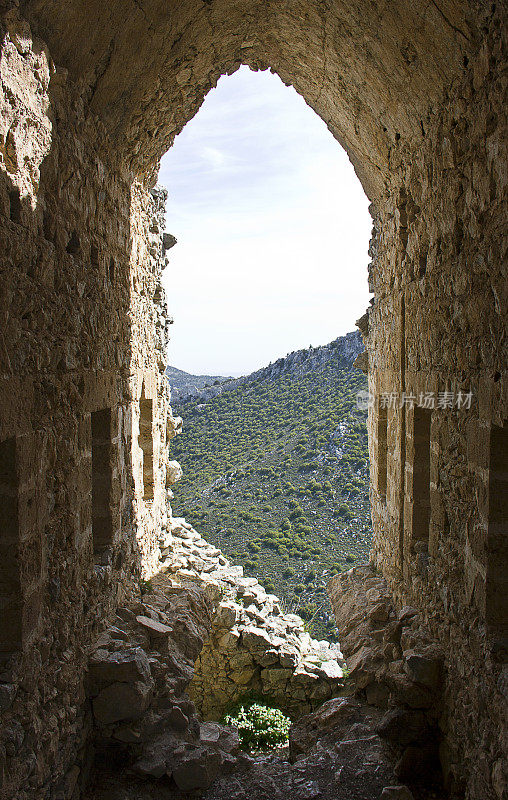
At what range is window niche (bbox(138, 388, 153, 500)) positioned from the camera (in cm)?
695

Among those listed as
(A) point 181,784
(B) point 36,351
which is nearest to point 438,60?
(B) point 36,351

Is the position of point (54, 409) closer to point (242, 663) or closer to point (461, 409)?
point (461, 409)

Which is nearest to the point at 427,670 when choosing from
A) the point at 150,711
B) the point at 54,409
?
the point at 150,711

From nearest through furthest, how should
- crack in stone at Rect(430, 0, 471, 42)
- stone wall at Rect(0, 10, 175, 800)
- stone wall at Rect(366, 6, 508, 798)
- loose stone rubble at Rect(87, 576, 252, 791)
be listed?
stone wall at Rect(0, 10, 175, 800)
stone wall at Rect(366, 6, 508, 798)
crack in stone at Rect(430, 0, 471, 42)
loose stone rubble at Rect(87, 576, 252, 791)

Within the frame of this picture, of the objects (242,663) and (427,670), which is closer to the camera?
(427,670)

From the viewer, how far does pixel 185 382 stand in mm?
31234

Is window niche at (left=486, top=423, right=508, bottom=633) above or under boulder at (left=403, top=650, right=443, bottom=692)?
above

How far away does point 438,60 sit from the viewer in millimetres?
3711

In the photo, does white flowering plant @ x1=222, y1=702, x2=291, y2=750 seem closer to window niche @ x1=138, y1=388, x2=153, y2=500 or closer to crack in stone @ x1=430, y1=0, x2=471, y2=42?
window niche @ x1=138, y1=388, x2=153, y2=500

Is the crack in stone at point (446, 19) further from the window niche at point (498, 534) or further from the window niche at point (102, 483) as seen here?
the window niche at point (102, 483)

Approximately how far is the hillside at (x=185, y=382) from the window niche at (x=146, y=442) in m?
17.6

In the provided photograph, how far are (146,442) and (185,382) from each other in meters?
24.4

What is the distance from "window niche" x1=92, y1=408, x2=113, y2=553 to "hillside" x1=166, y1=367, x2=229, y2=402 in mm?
19620

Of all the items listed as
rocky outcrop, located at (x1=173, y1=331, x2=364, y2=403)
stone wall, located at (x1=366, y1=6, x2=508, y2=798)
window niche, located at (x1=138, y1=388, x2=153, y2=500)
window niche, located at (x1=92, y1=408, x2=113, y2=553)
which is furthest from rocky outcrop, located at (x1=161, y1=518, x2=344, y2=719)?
rocky outcrop, located at (x1=173, y1=331, x2=364, y2=403)
